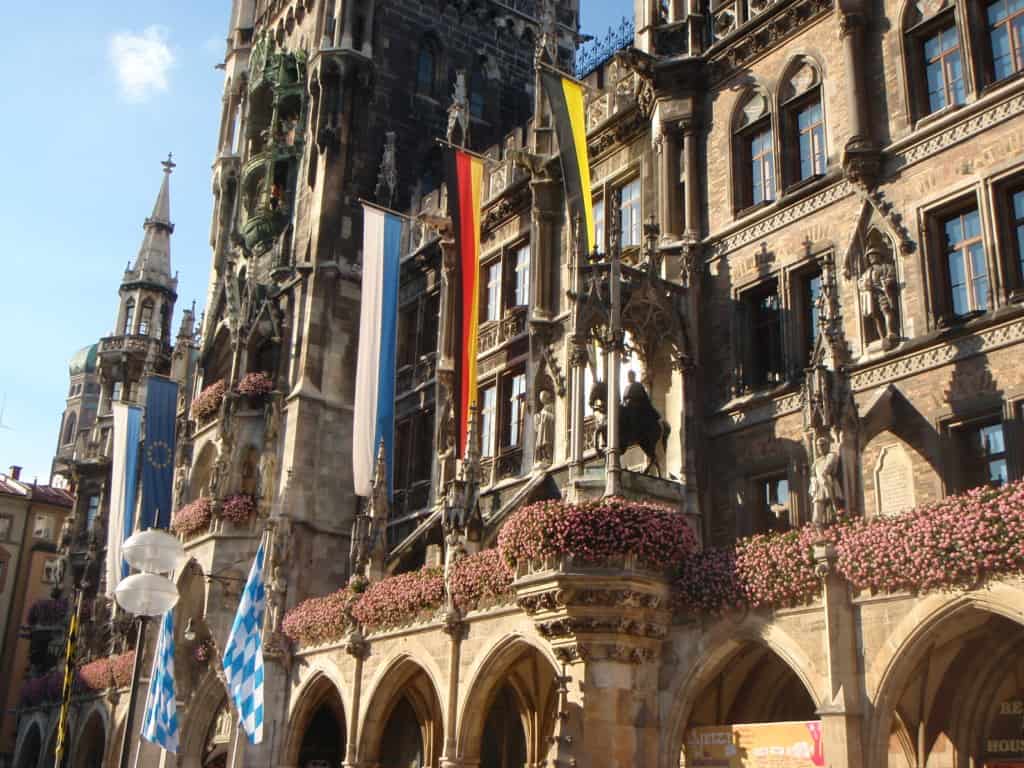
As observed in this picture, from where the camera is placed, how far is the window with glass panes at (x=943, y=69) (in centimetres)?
2027

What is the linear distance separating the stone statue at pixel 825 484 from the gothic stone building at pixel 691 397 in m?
0.04

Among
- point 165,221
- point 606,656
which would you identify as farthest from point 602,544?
point 165,221

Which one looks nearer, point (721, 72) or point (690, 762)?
point (690, 762)

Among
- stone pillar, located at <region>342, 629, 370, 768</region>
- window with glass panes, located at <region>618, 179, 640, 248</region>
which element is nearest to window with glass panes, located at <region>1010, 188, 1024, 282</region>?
window with glass panes, located at <region>618, 179, 640, 248</region>

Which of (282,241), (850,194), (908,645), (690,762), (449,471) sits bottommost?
(690,762)

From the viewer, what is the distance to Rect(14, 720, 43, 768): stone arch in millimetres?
52062

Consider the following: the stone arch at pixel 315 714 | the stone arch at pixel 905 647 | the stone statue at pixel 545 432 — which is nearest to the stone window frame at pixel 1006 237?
the stone arch at pixel 905 647

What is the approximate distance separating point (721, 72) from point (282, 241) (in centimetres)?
1924

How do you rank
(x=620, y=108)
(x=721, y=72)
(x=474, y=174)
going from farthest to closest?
(x=474, y=174)
(x=620, y=108)
(x=721, y=72)

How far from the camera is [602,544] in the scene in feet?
64.2

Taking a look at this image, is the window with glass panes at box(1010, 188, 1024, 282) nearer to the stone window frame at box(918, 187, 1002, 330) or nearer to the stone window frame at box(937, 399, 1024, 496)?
the stone window frame at box(918, 187, 1002, 330)

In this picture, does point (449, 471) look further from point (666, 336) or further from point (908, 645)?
point (908, 645)

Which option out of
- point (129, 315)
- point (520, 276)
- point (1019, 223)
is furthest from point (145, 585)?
point (129, 315)

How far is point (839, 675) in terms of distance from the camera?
16.8 metres
